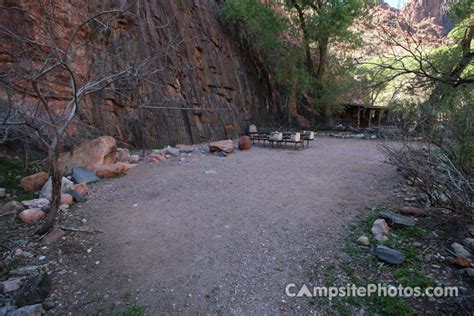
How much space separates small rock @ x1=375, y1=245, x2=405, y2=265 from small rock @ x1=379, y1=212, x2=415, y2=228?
688 mm

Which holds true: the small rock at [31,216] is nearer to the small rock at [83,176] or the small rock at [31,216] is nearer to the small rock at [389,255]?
the small rock at [83,176]

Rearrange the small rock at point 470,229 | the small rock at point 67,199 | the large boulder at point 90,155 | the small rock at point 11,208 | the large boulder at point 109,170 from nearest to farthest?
1. the small rock at point 470,229
2. the small rock at point 11,208
3. the small rock at point 67,199
4. the large boulder at point 109,170
5. the large boulder at point 90,155

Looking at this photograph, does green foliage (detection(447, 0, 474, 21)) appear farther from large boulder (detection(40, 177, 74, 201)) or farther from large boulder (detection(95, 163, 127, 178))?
large boulder (detection(40, 177, 74, 201))

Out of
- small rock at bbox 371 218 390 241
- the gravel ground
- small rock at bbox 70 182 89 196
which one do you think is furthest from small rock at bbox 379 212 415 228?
small rock at bbox 70 182 89 196

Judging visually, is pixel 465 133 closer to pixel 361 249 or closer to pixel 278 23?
pixel 361 249

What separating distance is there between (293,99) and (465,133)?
50.0 ft

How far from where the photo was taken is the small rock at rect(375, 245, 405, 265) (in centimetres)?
268

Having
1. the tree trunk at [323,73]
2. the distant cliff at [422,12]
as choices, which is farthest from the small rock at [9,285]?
the tree trunk at [323,73]

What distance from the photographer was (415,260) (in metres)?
2.73

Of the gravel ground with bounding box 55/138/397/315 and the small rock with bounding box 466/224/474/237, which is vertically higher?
the small rock with bounding box 466/224/474/237

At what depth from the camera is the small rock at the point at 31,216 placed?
3647 millimetres

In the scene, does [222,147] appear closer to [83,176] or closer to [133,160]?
[133,160]

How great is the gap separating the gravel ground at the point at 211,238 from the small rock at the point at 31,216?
21.2 inches

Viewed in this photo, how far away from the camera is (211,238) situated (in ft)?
10.8
